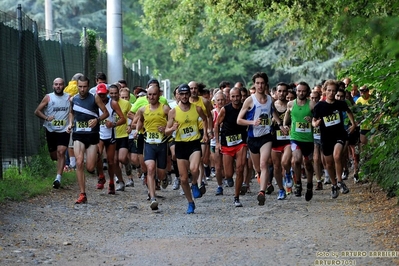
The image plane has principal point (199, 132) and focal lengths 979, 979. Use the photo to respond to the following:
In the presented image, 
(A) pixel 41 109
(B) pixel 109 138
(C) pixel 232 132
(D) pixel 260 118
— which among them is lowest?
(B) pixel 109 138

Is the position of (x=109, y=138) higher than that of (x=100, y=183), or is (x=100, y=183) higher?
(x=109, y=138)

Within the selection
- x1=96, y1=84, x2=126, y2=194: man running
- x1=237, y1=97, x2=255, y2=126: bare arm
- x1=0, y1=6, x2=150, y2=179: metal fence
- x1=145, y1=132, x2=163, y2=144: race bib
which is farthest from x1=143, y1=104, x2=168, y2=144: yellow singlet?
x1=0, y1=6, x2=150, y2=179: metal fence

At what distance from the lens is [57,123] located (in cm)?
1633

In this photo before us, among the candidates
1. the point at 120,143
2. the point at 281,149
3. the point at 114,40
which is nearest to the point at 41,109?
the point at 120,143

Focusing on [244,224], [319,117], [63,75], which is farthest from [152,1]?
[244,224]

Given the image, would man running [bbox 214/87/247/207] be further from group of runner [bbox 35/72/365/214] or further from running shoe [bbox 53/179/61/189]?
running shoe [bbox 53/179/61/189]

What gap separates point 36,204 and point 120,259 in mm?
5198

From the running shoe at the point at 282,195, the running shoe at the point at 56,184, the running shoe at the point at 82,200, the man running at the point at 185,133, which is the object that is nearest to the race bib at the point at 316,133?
the running shoe at the point at 282,195

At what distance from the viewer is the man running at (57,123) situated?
16281mm

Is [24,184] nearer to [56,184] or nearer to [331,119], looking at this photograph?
[56,184]

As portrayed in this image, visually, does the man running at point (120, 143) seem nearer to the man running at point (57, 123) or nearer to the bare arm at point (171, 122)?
the man running at point (57, 123)

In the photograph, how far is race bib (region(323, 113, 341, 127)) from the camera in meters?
15.4

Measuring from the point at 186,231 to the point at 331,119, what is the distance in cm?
468

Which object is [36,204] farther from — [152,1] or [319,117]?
[152,1]
